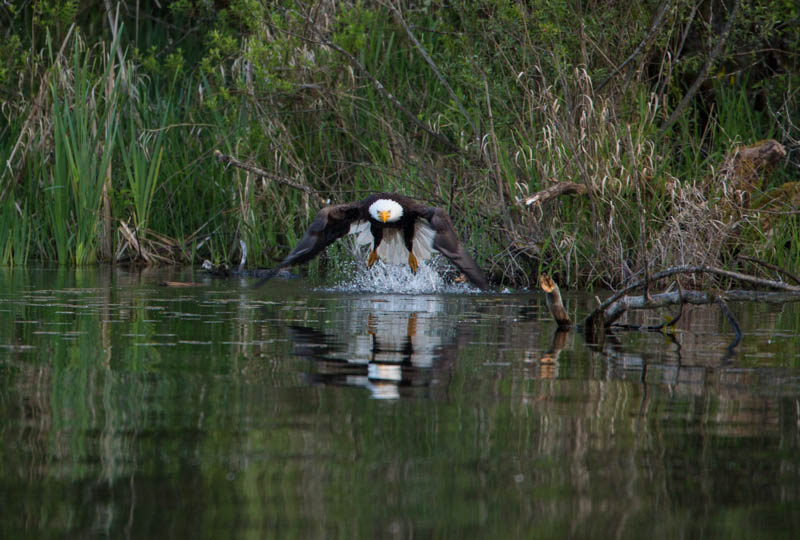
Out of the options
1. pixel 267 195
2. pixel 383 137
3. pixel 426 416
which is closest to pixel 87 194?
pixel 267 195

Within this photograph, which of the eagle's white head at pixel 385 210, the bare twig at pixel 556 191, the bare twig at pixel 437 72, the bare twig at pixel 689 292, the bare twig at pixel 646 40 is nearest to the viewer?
the bare twig at pixel 689 292

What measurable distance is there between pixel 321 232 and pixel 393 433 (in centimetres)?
481

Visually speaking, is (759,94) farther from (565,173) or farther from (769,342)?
(769,342)

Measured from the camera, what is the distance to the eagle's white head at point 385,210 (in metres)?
8.42

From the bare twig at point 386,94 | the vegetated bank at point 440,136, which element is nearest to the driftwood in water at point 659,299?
the vegetated bank at point 440,136

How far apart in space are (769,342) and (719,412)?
2053mm

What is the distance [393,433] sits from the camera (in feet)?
10.5

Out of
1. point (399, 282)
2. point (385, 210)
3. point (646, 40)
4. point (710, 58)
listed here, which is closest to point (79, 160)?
point (399, 282)

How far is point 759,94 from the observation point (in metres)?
12.8

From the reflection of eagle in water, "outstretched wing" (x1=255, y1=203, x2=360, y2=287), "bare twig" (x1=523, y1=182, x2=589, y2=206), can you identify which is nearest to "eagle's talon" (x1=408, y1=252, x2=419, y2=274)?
the reflection of eagle in water

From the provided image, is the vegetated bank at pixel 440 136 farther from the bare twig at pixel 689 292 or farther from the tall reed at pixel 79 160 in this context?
the bare twig at pixel 689 292

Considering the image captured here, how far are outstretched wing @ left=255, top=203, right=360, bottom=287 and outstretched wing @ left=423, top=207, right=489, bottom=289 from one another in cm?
74

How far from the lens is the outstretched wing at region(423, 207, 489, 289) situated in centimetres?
750

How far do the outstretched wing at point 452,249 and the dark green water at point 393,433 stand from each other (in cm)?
149
